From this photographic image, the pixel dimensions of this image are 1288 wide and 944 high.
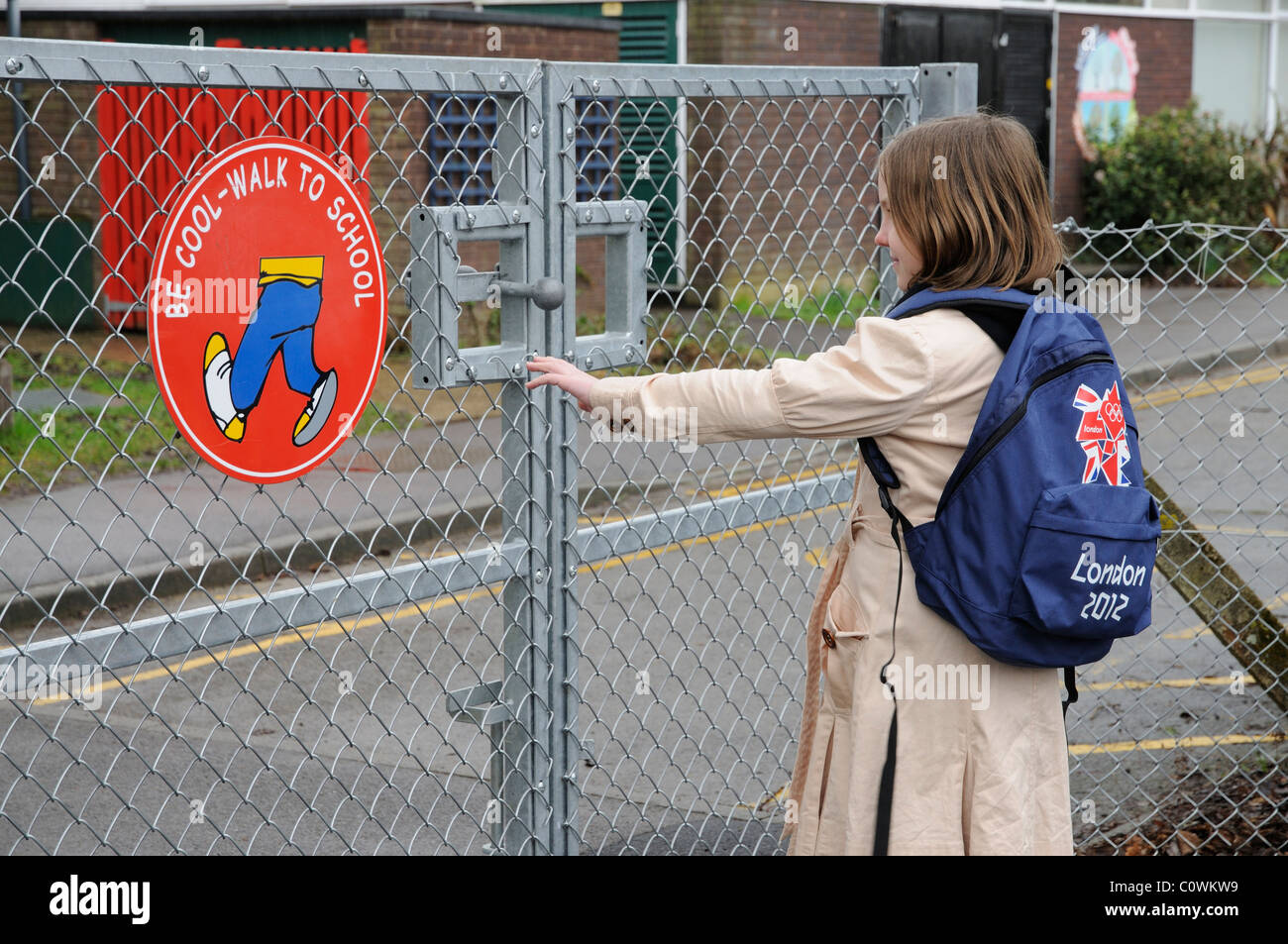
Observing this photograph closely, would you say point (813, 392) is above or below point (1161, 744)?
above

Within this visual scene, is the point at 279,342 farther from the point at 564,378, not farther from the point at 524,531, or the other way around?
the point at 524,531

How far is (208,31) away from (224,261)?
12901 millimetres

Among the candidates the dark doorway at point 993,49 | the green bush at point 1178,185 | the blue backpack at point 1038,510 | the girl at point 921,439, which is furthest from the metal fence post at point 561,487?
the green bush at point 1178,185

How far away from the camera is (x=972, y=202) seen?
2533 millimetres

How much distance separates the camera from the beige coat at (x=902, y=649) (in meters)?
2.48

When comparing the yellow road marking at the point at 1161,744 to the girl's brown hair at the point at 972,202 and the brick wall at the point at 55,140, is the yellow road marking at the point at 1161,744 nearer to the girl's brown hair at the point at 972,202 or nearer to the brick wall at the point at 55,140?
the girl's brown hair at the point at 972,202

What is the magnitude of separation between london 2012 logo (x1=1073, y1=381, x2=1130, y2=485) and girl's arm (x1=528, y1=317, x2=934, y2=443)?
0.27 m

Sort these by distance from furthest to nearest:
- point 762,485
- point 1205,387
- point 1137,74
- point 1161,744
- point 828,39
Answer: point 1137,74 → point 828,39 → point 1205,387 → point 762,485 → point 1161,744

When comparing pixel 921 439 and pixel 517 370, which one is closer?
pixel 921 439

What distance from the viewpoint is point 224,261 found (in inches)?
91.2

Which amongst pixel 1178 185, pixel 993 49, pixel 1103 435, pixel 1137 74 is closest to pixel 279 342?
pixel 1103 435

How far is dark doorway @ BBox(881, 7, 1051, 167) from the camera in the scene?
16.9 m

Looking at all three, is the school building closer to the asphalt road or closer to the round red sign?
the asphalt road

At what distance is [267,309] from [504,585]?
79 centimetres
